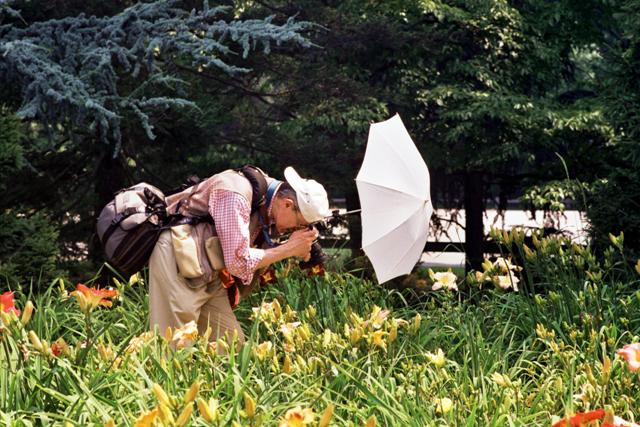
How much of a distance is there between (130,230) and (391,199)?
1175 mm

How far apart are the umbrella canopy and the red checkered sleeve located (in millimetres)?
559

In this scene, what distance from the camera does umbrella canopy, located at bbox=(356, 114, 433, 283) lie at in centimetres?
434

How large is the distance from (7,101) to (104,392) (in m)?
4.84

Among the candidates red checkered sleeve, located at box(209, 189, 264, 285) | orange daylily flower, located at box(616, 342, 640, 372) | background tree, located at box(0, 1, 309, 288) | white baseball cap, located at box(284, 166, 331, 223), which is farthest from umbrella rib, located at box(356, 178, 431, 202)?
background tree, located at box(0, 1, 309, 288)

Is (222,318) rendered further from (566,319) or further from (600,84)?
(600,84)

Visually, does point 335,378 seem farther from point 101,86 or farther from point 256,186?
point 101,86

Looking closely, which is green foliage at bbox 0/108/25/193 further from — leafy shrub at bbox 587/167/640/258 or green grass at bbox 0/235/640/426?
leafy shrub at bbox 587/167/640/258

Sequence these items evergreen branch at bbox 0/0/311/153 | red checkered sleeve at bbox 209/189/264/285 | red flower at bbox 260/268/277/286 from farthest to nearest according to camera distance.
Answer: evergreen branch at bbox 0/0/311/153 < red flower at bbox 260/268/277/286 < red checkered sleeve at bbox 209/189/264/285

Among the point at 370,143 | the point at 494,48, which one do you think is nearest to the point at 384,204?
the point at 370,143

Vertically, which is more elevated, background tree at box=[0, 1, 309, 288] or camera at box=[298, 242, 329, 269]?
background tree at box=[0, 1, 309, 288]

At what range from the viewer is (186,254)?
13.7 ft

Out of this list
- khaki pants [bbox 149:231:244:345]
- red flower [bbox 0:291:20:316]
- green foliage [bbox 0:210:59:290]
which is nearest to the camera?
red flower [bbox 0:291:20:316]

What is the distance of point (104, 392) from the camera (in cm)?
321

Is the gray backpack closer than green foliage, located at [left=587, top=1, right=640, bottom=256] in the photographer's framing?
Yes
